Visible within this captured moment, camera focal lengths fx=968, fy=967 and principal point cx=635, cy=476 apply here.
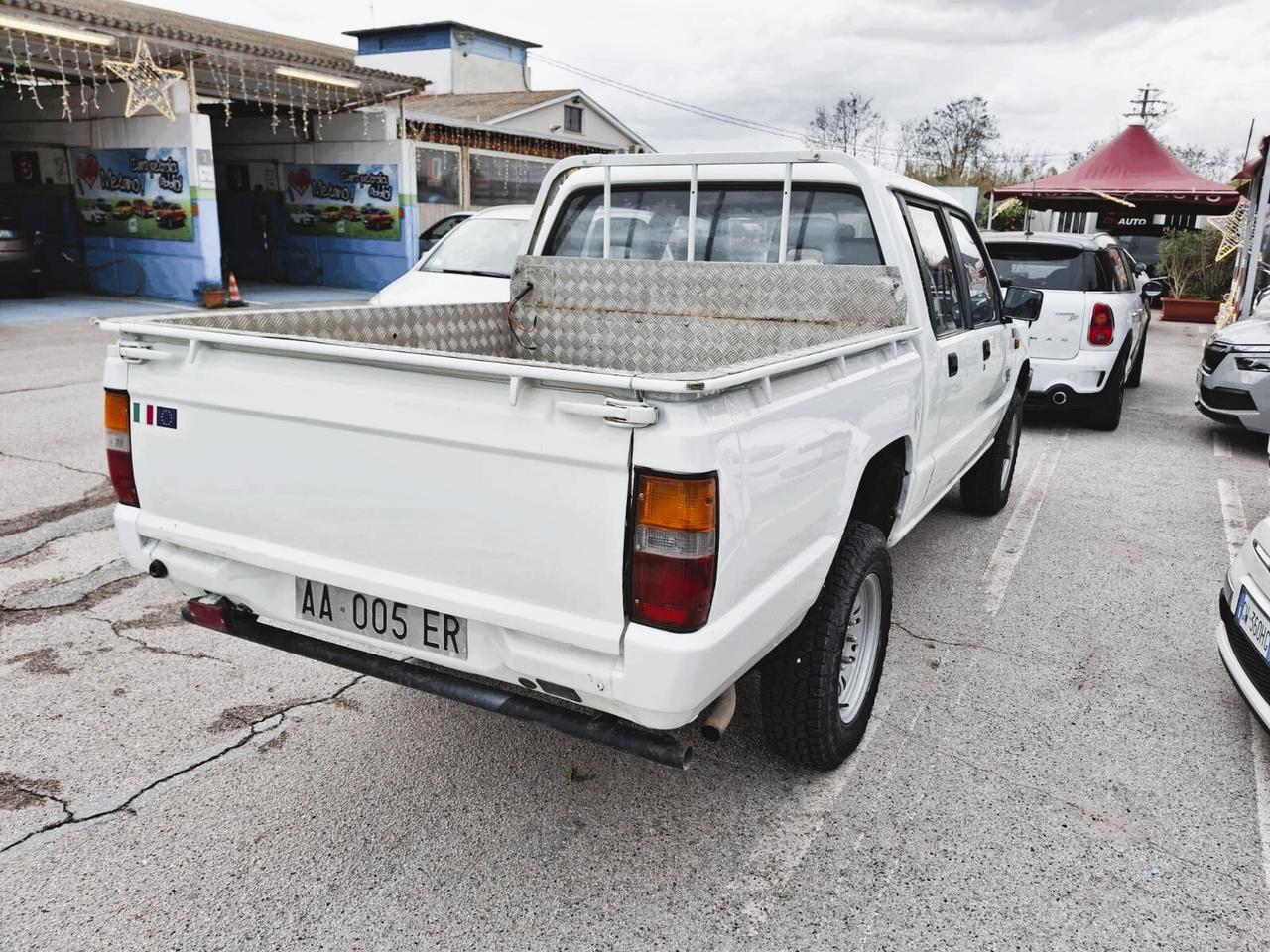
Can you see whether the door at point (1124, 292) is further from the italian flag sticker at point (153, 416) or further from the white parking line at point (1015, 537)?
the italian flag sticker at point (153, 416)

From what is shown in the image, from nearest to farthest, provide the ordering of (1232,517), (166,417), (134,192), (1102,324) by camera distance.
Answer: (166,417) → (1232,517) → (1102,324) → (134,192)

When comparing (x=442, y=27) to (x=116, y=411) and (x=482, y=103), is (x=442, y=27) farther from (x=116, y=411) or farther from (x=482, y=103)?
(x=116, y=411)

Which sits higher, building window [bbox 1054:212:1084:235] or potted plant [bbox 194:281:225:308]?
building window [bbox 1054:212:1084:235]

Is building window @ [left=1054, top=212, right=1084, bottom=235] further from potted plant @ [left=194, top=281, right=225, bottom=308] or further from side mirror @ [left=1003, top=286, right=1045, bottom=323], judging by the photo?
side mirror @ [left=1003, top=286, right=1045, bottom=323]

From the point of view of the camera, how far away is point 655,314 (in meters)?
3.99

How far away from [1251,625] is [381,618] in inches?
112

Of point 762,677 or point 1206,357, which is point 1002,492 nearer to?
point 1206,357

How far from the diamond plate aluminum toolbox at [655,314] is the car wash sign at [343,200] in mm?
15841

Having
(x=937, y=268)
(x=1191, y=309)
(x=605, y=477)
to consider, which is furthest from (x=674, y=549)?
(x=1191, y=309)

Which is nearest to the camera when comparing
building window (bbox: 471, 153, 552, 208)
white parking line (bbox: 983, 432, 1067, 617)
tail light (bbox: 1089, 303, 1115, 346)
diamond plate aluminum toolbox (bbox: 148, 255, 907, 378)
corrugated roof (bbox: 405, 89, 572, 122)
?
diamond plate aluminum toolbox (bbox: 148, 255, 907, 378)

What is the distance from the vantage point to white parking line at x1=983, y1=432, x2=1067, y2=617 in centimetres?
482

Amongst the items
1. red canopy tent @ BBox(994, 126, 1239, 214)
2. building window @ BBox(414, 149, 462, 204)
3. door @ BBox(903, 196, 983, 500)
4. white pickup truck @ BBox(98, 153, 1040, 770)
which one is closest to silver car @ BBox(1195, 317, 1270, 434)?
door @ BBox(903, 196, 983, 500)

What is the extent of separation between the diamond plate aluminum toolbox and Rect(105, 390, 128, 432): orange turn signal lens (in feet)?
2.70

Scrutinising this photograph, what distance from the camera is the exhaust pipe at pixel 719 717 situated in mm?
2402
